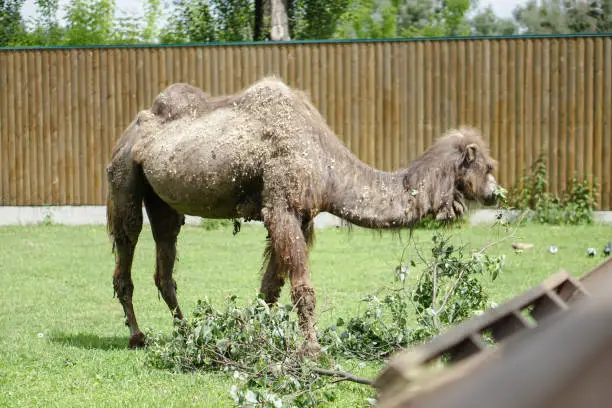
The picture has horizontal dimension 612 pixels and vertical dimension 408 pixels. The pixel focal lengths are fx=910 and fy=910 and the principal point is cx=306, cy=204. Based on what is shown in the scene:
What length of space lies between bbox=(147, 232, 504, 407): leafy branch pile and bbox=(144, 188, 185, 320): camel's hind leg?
1.18 meters

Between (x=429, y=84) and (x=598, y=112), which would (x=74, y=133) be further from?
(x=598, y=112)

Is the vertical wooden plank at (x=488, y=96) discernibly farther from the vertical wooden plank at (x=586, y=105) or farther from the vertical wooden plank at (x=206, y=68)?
the vertical wooden plank at (x=206, y=68)

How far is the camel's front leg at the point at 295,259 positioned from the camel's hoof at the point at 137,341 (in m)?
1.77

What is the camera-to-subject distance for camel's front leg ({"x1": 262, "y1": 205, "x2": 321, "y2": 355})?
21.7ft

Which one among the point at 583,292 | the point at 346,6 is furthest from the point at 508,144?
the point at 346,6

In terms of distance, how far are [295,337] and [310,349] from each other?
0.73 ft

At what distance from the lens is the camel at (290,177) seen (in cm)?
678

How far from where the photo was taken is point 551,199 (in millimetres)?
16156

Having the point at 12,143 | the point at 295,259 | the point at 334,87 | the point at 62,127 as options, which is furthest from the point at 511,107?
the point at 295,259

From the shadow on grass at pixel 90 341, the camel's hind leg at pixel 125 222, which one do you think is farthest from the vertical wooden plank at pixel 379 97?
the shadow on grass at pixel 90 341

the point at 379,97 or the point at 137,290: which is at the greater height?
the point at 379,97

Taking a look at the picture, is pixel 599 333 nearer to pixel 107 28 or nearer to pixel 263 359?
pixel 263 359

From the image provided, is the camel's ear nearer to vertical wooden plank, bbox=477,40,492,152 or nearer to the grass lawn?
the grass lawn

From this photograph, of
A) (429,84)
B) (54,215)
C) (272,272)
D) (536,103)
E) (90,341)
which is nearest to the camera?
(272,272)
